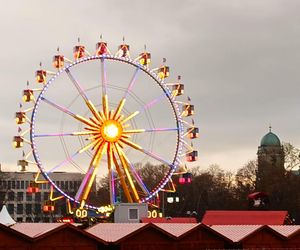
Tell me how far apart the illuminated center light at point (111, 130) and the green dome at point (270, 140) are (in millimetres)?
125532

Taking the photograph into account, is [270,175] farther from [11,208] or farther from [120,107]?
[11,208]

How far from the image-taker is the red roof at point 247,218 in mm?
53781

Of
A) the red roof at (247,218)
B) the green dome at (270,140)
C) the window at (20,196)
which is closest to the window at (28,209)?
the window at (20,196)

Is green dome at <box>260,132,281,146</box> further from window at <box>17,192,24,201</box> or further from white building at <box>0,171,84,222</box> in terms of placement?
window at <box>17,192,24,201</box>

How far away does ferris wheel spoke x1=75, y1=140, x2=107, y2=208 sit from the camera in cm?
6306

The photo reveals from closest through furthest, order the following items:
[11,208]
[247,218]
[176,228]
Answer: [176,228] → [247,218] → [11,208]

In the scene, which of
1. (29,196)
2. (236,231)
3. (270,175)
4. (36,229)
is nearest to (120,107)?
(236,231)

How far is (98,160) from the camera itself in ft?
210

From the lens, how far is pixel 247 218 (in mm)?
54938

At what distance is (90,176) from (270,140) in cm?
12969

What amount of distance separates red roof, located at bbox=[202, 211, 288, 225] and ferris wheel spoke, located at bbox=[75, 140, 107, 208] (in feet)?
39.1

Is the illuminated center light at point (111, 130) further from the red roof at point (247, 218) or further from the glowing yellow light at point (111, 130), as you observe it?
the red roof at point (247, 218)

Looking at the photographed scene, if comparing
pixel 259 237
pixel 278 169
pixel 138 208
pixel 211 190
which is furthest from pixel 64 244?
pixel 211 190

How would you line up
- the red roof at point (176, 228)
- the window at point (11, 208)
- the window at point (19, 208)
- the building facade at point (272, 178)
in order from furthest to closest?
1. the window at point (19, 208)
2. the window at point (11, 208)
3. the building facade at point (272, 178)
4. the red roof at point (176, 228)
